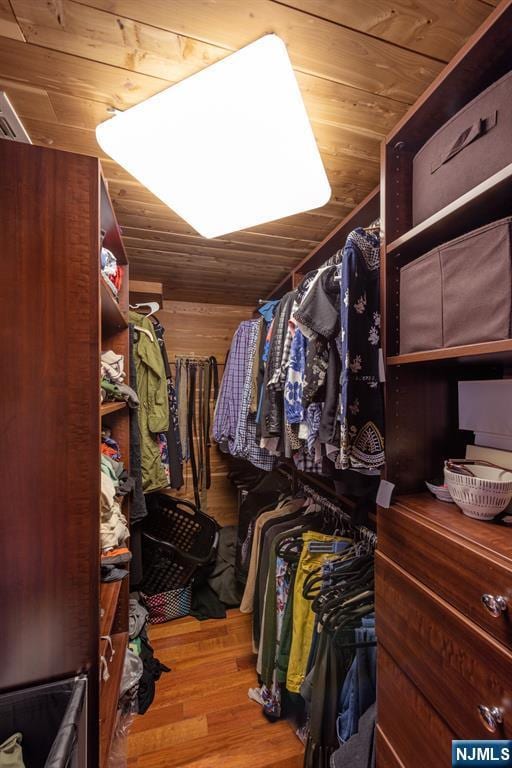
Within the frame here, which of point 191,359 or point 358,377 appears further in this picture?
point 191,359

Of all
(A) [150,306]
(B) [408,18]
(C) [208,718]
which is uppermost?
(B) [408,18]

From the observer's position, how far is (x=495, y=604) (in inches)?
22.8

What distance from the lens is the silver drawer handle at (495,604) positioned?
1.88 ft

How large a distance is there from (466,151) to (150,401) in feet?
5.63

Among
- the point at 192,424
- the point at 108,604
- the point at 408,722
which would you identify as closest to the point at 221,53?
the point at 108,604

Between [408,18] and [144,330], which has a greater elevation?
[408,18]

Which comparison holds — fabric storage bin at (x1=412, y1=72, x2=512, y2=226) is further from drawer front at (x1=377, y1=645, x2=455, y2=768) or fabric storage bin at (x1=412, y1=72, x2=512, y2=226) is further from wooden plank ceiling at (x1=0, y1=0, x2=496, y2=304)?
drawer front at (x1=377, y1=645, x2=455, y2=768)

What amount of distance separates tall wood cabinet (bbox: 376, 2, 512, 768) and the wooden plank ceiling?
0.14 m

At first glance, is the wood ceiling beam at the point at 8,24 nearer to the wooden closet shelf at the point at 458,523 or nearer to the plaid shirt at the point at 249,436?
the plaid shirt at the point at 249,436

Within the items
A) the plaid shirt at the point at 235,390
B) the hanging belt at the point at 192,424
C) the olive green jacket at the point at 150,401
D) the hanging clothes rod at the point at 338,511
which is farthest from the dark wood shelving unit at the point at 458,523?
the hanging belt at the point at 192,424

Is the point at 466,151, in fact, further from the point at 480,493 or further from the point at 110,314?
the point at 110,314

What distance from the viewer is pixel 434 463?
3.11ft

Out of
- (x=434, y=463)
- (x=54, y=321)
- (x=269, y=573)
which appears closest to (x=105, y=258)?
(x=54, y=321)

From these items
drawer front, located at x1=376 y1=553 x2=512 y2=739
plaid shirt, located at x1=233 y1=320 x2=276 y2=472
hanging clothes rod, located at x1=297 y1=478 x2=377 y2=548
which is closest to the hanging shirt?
drawer front, located at x1=376 y1=553 x2=512 y2=739
